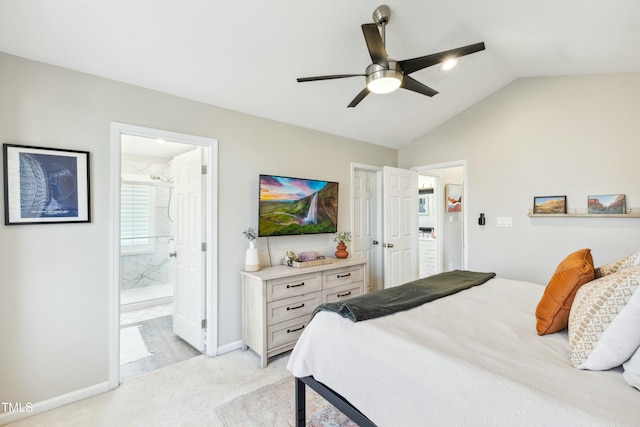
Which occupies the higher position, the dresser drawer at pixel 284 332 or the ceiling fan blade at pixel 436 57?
the ceiling fan blade at pixel 436 57

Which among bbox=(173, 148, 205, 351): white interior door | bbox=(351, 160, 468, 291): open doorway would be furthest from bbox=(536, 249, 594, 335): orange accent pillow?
bbox=(173, 148, 205, 351): white interior door

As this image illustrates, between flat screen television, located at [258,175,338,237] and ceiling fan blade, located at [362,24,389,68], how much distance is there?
157cm

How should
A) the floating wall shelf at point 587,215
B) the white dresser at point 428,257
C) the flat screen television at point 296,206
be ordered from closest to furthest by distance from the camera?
the floating wall shelf at point 587,215, the flat screen television at point 296,206, the white dresser at point 428,257

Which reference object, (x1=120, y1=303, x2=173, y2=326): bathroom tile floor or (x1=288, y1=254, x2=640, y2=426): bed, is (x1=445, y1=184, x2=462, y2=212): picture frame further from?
(x1=120, y1=303, x2=173, y2=326): bathroom tile floor

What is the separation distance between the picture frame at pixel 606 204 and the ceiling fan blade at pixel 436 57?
225cm

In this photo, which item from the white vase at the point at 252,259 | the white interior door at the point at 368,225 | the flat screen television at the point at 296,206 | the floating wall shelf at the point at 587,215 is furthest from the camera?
the white interior door at the point at 368,225

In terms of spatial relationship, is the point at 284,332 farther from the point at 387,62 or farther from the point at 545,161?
the point at 545,161

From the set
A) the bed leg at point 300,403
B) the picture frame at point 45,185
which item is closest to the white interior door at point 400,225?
the bed leg at point 300,403

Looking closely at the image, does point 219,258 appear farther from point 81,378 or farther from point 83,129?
point 83,129

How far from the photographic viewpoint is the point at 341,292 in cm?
314

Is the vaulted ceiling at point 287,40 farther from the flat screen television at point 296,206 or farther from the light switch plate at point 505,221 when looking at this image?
the light switch plate at point 505,221

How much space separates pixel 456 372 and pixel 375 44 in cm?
171

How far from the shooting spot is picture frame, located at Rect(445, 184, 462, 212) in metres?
5.32

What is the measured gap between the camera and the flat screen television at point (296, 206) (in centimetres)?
296
